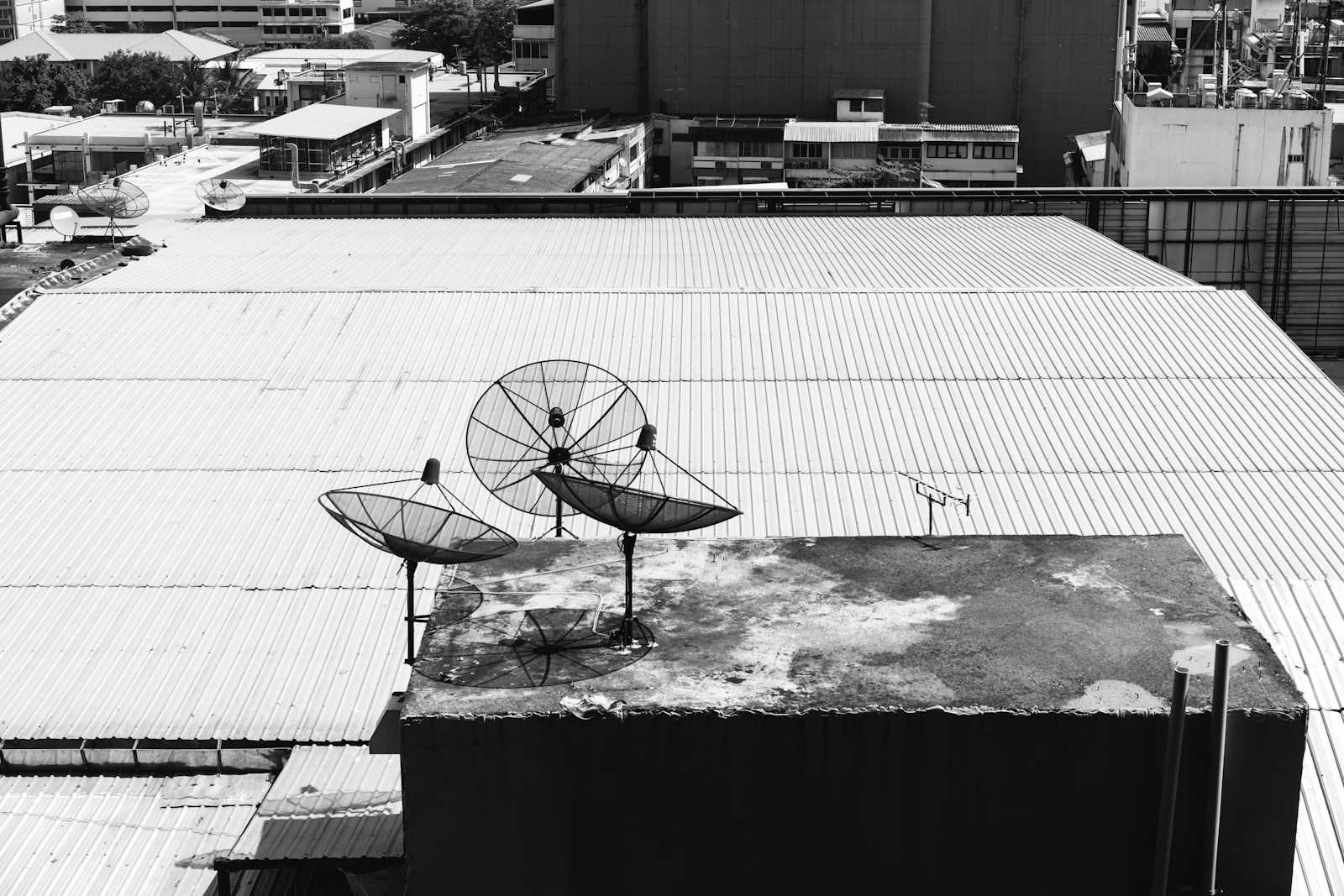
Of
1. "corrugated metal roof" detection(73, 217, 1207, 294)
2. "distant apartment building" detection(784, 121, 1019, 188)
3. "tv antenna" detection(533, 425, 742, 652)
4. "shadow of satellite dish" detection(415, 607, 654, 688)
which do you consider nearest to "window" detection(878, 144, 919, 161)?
"distant apartment building" detection(784, 121, 1019, 188)

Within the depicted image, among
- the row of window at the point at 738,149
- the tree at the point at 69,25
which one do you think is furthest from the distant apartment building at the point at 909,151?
the tree at the point at 69,25

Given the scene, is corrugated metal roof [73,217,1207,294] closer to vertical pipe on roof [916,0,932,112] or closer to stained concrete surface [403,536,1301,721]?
stained concrete surface [403,536,1301,721]

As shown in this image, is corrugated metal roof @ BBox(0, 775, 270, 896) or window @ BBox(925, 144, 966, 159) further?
window @ BBox(925, 144, 966, 159)

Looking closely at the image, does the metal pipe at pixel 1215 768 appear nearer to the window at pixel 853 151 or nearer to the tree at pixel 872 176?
the tree at pixel 872 176

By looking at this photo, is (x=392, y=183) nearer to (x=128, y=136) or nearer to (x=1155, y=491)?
(x=128, y=136)

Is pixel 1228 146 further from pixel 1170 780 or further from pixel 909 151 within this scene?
pixel 1170 780

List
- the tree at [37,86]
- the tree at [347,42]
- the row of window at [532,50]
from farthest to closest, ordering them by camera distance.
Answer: the tree at [347,42] → the tree at [37,86] → the row of window at [532,50]
